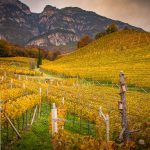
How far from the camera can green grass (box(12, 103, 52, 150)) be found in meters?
18.0

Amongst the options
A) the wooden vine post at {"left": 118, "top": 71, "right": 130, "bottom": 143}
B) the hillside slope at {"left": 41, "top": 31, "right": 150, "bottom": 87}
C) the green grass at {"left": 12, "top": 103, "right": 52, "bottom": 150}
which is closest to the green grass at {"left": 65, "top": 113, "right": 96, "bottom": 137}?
the green grass at {"left": 12, "top": 103, "right": 52, "bottom": 150}

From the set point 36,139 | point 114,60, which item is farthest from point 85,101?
point 114,60

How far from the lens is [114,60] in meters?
92.4

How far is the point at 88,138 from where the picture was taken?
1463 centimetres

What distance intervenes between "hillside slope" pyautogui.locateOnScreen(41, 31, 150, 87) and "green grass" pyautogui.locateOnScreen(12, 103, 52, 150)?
3878 centimetres

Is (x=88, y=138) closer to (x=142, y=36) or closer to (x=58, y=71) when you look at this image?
(x=58, y=71)

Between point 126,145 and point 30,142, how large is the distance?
5588 millimetres

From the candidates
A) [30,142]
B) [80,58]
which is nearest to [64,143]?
[30,142]

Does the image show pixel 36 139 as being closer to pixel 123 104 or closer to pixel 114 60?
pixel 123 104

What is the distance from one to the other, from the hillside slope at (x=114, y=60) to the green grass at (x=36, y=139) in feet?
127

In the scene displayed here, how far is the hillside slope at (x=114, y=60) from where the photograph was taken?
7119cm

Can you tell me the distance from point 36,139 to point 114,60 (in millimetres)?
74362

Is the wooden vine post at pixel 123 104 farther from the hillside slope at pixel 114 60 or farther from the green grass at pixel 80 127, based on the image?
the hillside slope at pixel 114 60

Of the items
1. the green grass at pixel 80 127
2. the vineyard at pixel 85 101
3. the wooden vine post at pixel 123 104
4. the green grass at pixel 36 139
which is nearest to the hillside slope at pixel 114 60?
the vineyard at pixel 85 101
